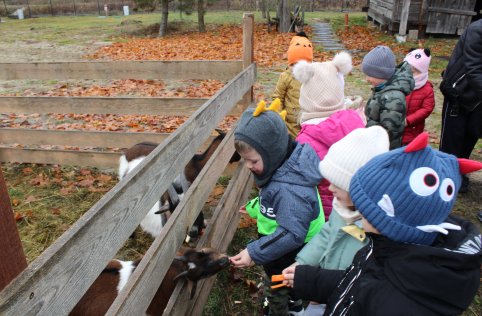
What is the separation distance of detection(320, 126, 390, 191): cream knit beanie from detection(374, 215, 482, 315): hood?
544 millimetres

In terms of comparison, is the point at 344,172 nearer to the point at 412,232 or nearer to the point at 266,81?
the point at 412,232

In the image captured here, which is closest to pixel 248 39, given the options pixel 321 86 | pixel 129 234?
pixel 321 86

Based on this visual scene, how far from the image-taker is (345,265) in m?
2.04

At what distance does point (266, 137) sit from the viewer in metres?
2.12

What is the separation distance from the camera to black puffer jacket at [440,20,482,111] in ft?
12.3

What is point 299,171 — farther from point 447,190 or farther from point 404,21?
point 404,21

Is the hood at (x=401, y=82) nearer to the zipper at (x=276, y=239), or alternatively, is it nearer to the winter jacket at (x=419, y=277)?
the zipper at (x=276, y=239)

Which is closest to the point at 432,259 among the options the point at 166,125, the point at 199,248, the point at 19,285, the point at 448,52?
the point at 19,285

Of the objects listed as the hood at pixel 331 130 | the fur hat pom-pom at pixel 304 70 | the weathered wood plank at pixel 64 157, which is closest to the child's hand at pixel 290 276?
the hood at pixel 331 130

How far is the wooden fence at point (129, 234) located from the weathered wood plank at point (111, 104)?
5.03 ft

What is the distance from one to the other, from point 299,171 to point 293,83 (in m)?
2.04

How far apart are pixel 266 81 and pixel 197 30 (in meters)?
14.2

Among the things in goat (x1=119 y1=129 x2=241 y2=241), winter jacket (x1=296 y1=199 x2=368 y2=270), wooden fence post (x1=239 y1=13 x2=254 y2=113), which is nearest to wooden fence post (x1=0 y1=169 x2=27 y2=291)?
winter jacket (x1=296 y1=199 x2=368 y2=270)

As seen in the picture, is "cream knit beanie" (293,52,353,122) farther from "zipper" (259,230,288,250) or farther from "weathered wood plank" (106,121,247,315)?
"zipper" (259,230,288,250)
